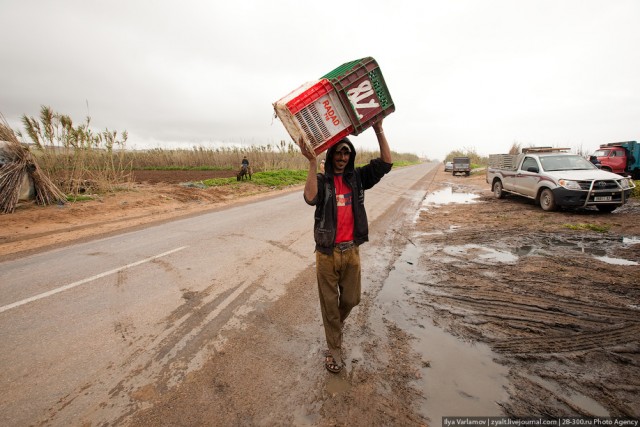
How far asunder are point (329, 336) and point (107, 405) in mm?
1761

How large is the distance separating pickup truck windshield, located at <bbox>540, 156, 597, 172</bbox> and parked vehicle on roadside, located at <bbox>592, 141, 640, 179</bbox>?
37.7ft

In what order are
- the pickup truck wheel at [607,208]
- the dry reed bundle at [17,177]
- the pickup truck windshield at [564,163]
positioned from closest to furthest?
the pickup truck wheel at [607,208]
the pickup truck windshield at [564,163]
the dry reed bundle at [17,177]

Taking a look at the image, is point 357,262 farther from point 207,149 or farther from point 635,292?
point 207,149

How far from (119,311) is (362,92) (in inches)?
150


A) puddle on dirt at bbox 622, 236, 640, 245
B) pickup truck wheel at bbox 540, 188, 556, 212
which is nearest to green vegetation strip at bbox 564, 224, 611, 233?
puddle on dirt at bbox 622, 236, 640, 245

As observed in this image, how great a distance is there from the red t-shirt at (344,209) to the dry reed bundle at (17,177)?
1210 centimetres

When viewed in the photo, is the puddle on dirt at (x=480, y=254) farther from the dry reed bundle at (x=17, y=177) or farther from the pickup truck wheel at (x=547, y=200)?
the dry reed bundle at (x=17, y=177)

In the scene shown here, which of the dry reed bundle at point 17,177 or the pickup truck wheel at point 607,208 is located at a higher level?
the dry reed bundle at point 17,177

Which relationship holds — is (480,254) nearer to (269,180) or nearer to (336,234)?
(336,234)

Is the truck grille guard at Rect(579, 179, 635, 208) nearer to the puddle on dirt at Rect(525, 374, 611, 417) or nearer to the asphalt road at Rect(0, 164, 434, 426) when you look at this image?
the asphalt road at Rect(0, 164, 434, 426)

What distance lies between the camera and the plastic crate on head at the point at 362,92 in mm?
3117

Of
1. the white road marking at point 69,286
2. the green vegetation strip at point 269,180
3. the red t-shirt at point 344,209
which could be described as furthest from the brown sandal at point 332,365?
the green vegetation strip at point 269,180

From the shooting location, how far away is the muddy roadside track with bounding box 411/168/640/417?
2363mm

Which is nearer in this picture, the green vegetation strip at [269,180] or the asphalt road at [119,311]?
the asphalt road at [119,311]
